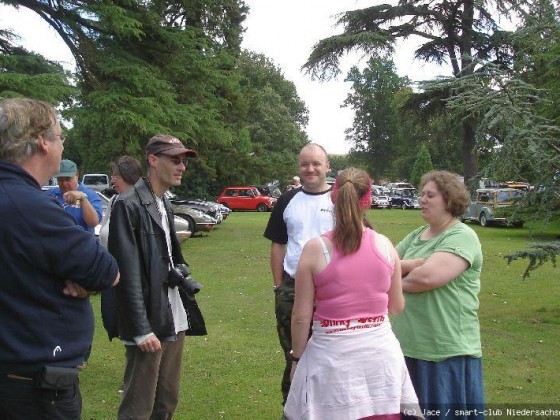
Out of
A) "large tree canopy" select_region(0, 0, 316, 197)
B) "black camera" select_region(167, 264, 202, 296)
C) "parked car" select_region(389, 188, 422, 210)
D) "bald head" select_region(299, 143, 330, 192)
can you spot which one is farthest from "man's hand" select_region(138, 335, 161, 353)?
"parked car" select_region(389, 188, 422, 210)

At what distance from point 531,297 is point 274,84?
213ft

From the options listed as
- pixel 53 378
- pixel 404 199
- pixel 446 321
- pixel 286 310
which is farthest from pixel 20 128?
pixel 404 199

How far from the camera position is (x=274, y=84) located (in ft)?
240

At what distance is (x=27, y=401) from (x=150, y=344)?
1.19 meters

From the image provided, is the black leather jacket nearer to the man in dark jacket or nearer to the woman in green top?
the man in dark jacket

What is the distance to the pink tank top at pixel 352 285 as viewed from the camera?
2963 mm

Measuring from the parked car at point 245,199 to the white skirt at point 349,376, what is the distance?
136 ft

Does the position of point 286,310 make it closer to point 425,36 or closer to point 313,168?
point 313,168

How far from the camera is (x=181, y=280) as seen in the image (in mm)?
Result: 3787

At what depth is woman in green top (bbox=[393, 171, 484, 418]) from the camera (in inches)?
137

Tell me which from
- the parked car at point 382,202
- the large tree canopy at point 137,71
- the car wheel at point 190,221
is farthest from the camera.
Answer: the parked car at point 382,202

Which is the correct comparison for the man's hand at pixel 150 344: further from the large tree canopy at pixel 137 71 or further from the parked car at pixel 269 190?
the parked car at pixel 269 190

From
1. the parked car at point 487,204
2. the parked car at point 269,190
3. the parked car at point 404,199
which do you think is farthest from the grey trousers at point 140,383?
the parked car at point 404,199

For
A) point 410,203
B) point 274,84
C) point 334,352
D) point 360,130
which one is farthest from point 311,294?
point 360,130
